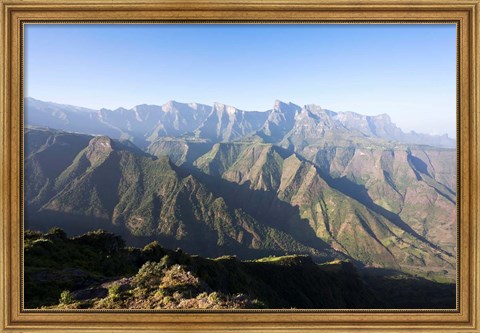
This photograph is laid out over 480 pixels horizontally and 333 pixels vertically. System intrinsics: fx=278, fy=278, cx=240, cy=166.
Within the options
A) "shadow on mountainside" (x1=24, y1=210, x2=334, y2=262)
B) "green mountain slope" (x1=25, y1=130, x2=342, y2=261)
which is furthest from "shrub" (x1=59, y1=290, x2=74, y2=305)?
"green mountain slope" (x1=25, y1=130, x2=342, y2=261)

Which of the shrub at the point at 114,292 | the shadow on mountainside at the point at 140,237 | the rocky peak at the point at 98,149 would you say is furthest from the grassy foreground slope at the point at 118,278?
the rocky peak at the point at 98,149

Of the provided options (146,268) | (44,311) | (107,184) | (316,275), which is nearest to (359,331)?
(146,268)

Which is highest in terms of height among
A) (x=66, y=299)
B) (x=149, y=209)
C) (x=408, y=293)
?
(x=66, y=299)

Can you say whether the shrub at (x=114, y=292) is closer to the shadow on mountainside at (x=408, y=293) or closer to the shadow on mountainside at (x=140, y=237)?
the shadow on mountainside at (x=408, y=293)

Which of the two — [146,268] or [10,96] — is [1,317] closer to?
[146,268]

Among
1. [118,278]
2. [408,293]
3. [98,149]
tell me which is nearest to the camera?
[118,278]

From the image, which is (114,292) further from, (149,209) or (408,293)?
(149,209)

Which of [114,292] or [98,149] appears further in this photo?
[98,149]

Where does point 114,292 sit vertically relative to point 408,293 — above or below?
above

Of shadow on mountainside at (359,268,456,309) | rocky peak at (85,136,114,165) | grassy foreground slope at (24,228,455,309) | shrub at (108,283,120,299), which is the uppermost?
rocky peak at (85,136,114,165)

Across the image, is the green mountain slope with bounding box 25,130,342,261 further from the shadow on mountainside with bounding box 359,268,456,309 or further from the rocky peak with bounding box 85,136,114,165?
the shadow on mountainside with bounding box 359,268,456,309

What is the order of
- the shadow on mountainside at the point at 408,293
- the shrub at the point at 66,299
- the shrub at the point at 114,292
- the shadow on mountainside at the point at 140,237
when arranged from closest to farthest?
the shrub at the point at 66,299 < the shrub at the point at 114,292 < the shadow on mountainside at the point at 408,293 < the shadow on mountainside at the point at 140,237

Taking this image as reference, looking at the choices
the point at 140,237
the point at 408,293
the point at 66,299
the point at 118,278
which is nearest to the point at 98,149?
the point at 140,237
